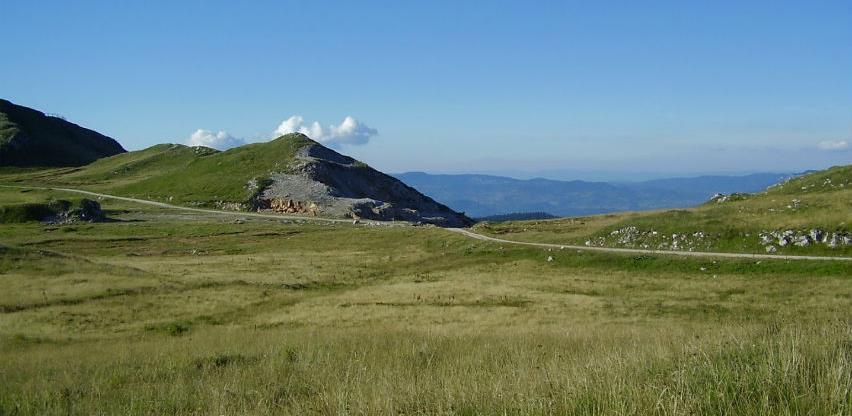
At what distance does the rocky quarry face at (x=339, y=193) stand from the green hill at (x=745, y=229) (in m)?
36.2

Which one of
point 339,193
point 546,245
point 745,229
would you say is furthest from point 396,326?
point 339,193

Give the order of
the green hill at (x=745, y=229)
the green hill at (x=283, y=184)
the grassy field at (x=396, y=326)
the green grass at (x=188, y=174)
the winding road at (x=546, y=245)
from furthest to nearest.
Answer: the green grass at (x=188, y=174) → the green hill at (x=283, y=184) → the green hill at (x=745, y=229) → the winding road at (x=546, y=245) → the grassy field at (x=396, y=326)

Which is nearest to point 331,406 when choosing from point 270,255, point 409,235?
point 270,255

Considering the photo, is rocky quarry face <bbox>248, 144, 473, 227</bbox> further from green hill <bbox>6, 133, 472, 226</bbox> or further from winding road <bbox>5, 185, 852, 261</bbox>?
winding road <bbox>5, 185, 852, 261</bbox>

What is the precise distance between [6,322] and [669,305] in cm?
3048

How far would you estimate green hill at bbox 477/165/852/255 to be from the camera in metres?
44.3

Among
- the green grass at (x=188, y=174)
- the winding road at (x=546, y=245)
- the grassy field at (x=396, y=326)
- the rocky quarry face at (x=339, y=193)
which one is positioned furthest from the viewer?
the green grass at (x=188, y=174)

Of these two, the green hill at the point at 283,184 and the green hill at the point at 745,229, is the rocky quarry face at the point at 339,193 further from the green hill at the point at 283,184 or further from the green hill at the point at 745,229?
the green hill at the point at 745,229

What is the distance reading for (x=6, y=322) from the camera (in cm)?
2714

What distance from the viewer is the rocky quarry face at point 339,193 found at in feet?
324

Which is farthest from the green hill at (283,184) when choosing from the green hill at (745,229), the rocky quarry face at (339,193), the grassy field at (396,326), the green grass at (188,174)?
the green hill at (745,229)

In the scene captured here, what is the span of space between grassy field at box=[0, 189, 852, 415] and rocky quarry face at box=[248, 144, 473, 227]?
16160mm

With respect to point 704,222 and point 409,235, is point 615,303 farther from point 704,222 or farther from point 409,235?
point 409,235

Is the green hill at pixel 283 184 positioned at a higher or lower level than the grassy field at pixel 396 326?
higher
